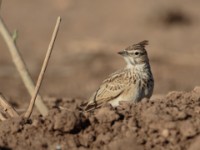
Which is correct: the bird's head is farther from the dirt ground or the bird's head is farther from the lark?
the dirt ground

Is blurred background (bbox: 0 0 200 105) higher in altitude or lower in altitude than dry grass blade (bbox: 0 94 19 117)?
lower

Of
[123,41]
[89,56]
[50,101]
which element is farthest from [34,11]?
[50,101]

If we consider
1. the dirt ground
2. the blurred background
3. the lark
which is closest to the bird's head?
the lark

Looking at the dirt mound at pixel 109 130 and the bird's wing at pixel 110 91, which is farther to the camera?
the bird's wing at pixel 110 91

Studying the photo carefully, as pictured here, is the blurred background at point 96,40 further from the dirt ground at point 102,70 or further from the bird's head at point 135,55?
the bird's head at point 135,55

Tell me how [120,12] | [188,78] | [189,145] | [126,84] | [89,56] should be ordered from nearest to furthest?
[189,145]
[126,84]
[188,78]
[89,56]
[120,12]

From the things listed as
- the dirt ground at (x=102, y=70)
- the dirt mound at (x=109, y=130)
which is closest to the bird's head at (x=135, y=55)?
the dirt ground at (x=102, y=70)

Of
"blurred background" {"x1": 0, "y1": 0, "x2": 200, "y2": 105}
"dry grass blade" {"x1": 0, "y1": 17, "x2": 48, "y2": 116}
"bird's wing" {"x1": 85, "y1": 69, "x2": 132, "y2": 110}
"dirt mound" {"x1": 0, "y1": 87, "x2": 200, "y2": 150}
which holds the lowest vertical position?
"blurred background" {"x1": 0, "y1": 0, "x2": 200, "y2": 105}

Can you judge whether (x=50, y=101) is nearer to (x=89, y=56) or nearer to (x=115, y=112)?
(x=115, y=112)

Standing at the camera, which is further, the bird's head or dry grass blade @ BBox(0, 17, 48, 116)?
the bird's head
